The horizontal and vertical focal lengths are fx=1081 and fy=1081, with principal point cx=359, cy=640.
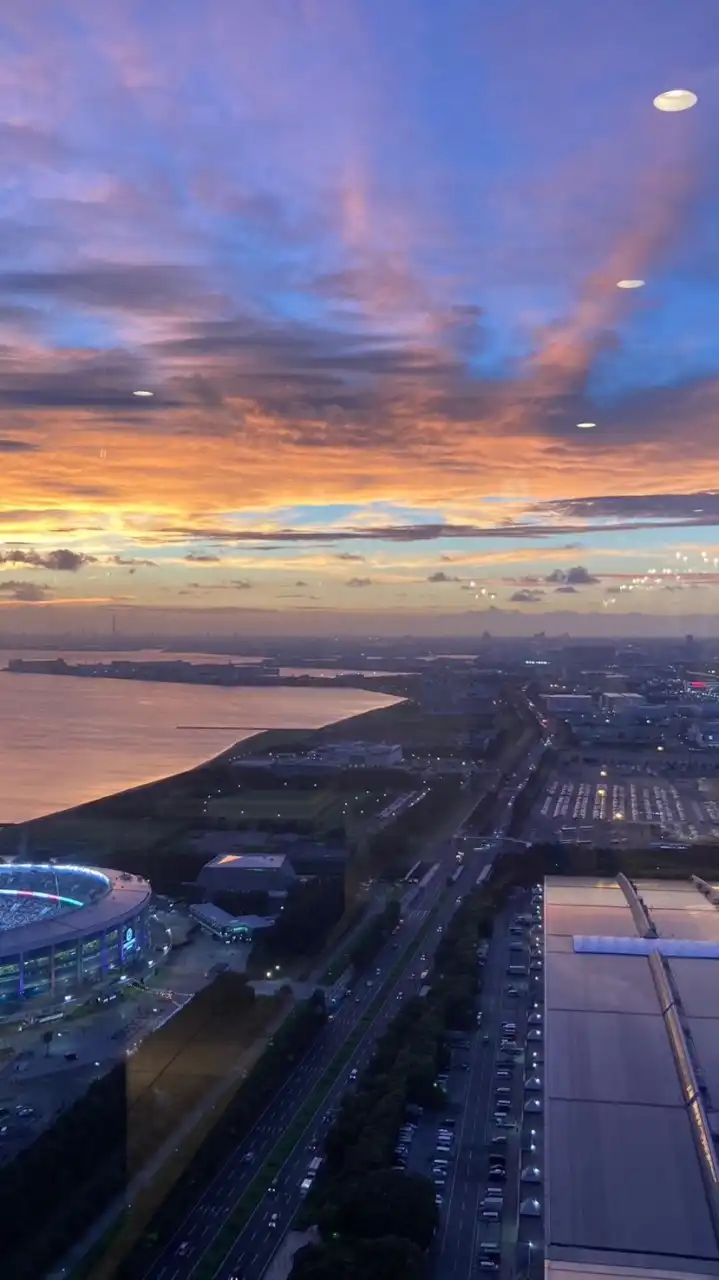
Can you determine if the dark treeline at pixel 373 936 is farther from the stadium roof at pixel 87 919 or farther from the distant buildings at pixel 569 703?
the distant buildings at pixel 569 703

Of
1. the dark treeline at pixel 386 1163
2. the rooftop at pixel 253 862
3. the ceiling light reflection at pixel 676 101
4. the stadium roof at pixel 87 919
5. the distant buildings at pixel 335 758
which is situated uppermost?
the ceiling light reflection at pixel 676 101

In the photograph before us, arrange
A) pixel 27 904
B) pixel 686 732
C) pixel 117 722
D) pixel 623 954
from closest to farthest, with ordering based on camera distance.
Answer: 1. pixel 623 954
2. pixel 27 904
3. pixel 686 732
4. pixel 117 722

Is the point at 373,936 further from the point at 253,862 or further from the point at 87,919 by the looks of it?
the point at 253,862

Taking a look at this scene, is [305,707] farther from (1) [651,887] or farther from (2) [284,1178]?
(2) [284,1178]

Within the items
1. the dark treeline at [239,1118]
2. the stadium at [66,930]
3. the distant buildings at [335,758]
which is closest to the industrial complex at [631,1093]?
the dark treeline at [239,1118]

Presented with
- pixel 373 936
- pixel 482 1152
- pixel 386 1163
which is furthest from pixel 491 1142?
pixel 373 936

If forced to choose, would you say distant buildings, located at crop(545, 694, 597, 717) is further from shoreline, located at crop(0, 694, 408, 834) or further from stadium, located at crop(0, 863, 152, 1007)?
stadium, located at crop(0, 863, 152, 1007)

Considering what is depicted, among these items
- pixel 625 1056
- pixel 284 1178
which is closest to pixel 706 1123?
pixel 625 1056
